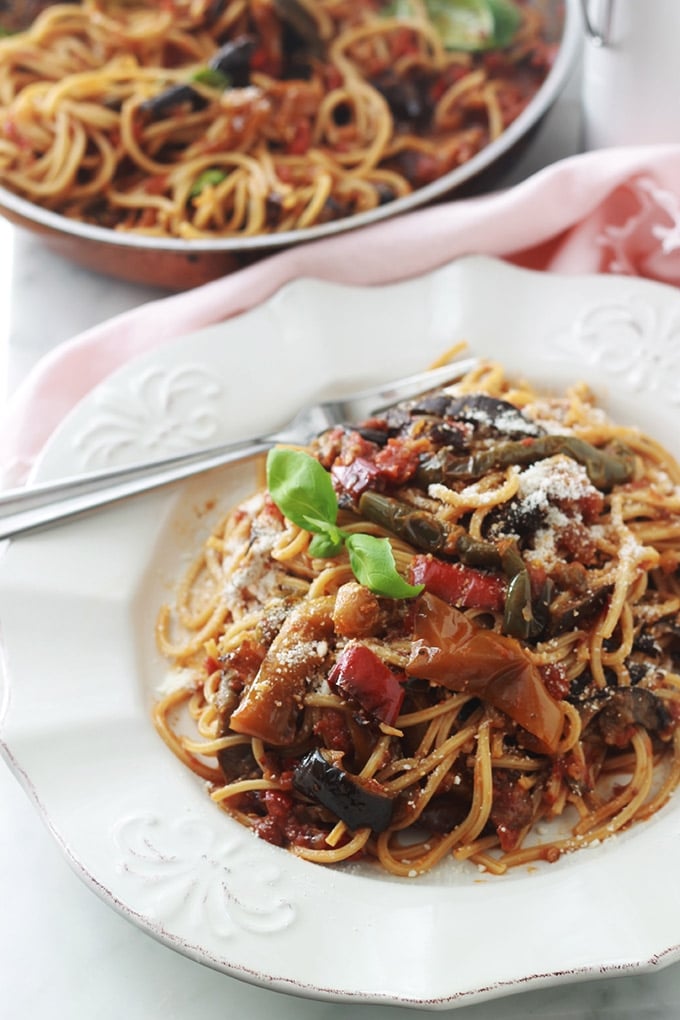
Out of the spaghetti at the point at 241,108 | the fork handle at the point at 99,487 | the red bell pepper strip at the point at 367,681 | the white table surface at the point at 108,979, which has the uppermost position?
the spaghetti at the point at 241,108

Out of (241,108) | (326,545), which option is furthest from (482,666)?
(241,108)

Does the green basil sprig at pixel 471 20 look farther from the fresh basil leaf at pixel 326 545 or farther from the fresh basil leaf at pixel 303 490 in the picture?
the fresh basil leaf at pixel 326 545

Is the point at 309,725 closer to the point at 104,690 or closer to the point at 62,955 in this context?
the point at 104,690

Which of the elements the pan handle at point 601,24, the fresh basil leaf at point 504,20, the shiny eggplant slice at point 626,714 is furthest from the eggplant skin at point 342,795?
the fresh basil leaf at point 504,20

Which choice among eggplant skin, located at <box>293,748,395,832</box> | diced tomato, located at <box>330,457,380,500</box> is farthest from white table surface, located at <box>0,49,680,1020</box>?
diced tomato, located at <box>330,457,380,500</box>

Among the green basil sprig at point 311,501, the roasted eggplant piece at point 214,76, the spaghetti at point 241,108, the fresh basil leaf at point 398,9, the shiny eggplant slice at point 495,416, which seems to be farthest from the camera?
the fresh basil leaf at point 398,9

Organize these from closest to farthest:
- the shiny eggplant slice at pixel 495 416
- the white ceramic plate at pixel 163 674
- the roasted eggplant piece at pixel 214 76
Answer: the white ceramic plate at pixel 163 674 < the shiny eggplant slice at pixel 495 416 < the roasted eggplant piece at pixel 214 76

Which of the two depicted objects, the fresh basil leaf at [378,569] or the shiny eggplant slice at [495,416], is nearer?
the fresh basil leaf at [378,569]

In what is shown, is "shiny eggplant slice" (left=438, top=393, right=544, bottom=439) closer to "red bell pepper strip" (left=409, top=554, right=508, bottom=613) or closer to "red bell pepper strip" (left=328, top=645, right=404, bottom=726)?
"red bell pepper strip" (left=409, top=554, right=508, bottom=613)
